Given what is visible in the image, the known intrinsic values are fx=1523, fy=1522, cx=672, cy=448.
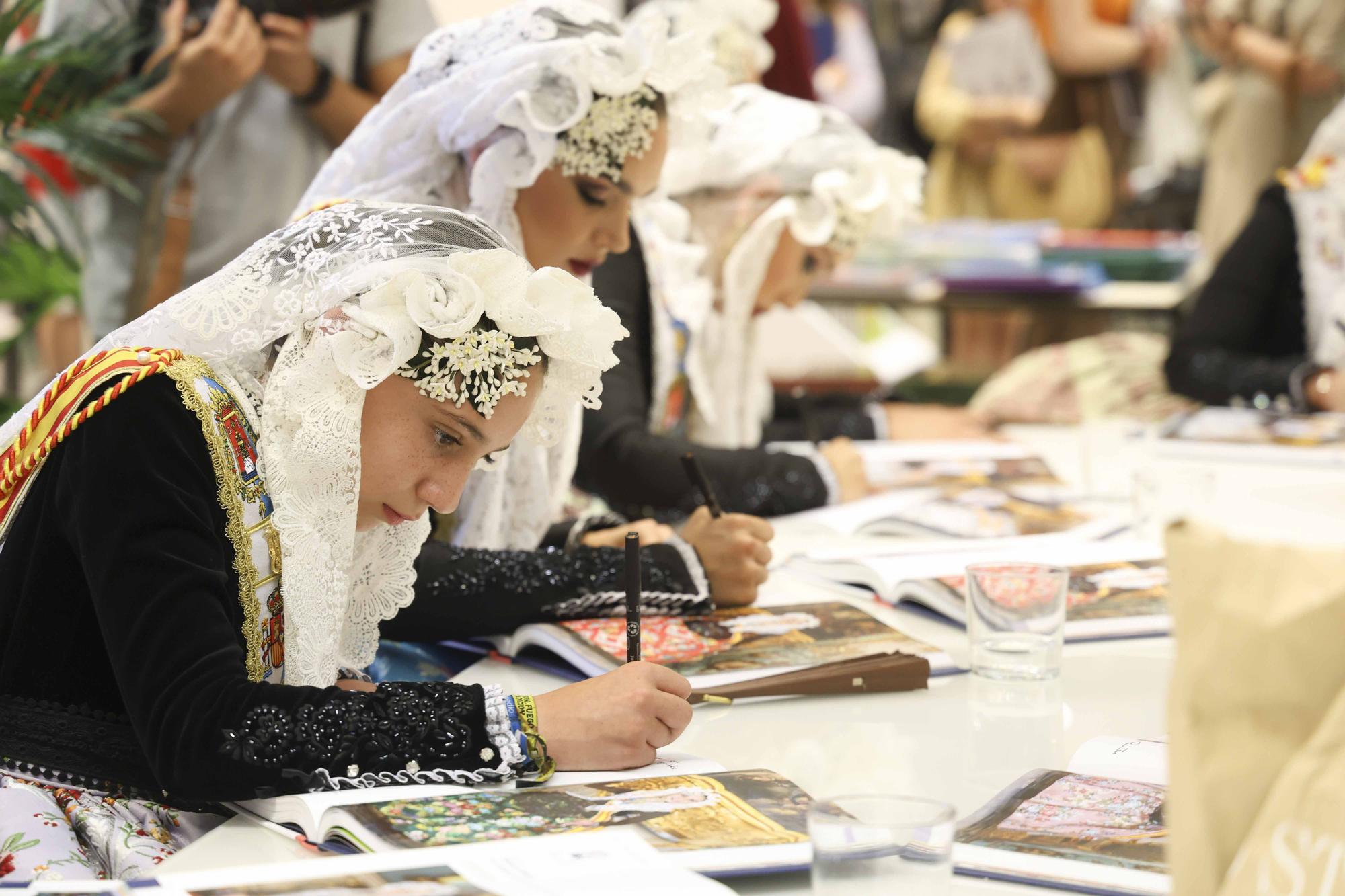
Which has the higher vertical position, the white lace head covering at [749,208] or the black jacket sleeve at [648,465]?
the white lace head covering at [749,208]

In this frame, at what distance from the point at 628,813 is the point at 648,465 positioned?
1270 millimetres

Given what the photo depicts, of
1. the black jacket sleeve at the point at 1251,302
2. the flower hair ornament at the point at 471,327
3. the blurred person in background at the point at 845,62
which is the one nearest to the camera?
the flower hair ornament at the point at 471,327

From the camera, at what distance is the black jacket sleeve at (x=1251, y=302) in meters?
3.28

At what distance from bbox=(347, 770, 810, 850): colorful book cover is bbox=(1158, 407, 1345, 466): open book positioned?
175 cm

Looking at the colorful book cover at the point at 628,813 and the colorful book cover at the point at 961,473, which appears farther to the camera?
the colorful book cover at the point at 961,473

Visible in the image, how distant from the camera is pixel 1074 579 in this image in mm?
1740

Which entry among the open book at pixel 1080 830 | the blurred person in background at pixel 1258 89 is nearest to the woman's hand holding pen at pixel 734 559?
→ the open book at pixel 1080 830

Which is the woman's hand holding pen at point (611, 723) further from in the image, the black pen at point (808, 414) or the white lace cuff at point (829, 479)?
the black pen at point (808, 414)

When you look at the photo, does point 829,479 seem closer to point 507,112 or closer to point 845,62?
point 507,112

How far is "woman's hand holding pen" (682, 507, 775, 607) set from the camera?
1.64 m

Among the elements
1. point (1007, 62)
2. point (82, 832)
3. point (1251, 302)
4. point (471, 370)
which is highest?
point (1007, 62)

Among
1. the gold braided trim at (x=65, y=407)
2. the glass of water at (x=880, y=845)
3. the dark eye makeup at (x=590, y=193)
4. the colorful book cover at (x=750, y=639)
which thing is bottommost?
the colorful book cover at (x=750, y=639)

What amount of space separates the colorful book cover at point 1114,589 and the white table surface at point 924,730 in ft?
0.22

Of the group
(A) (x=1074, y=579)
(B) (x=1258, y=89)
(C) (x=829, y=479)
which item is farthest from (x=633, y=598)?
(B) (x=1258, y=89)
